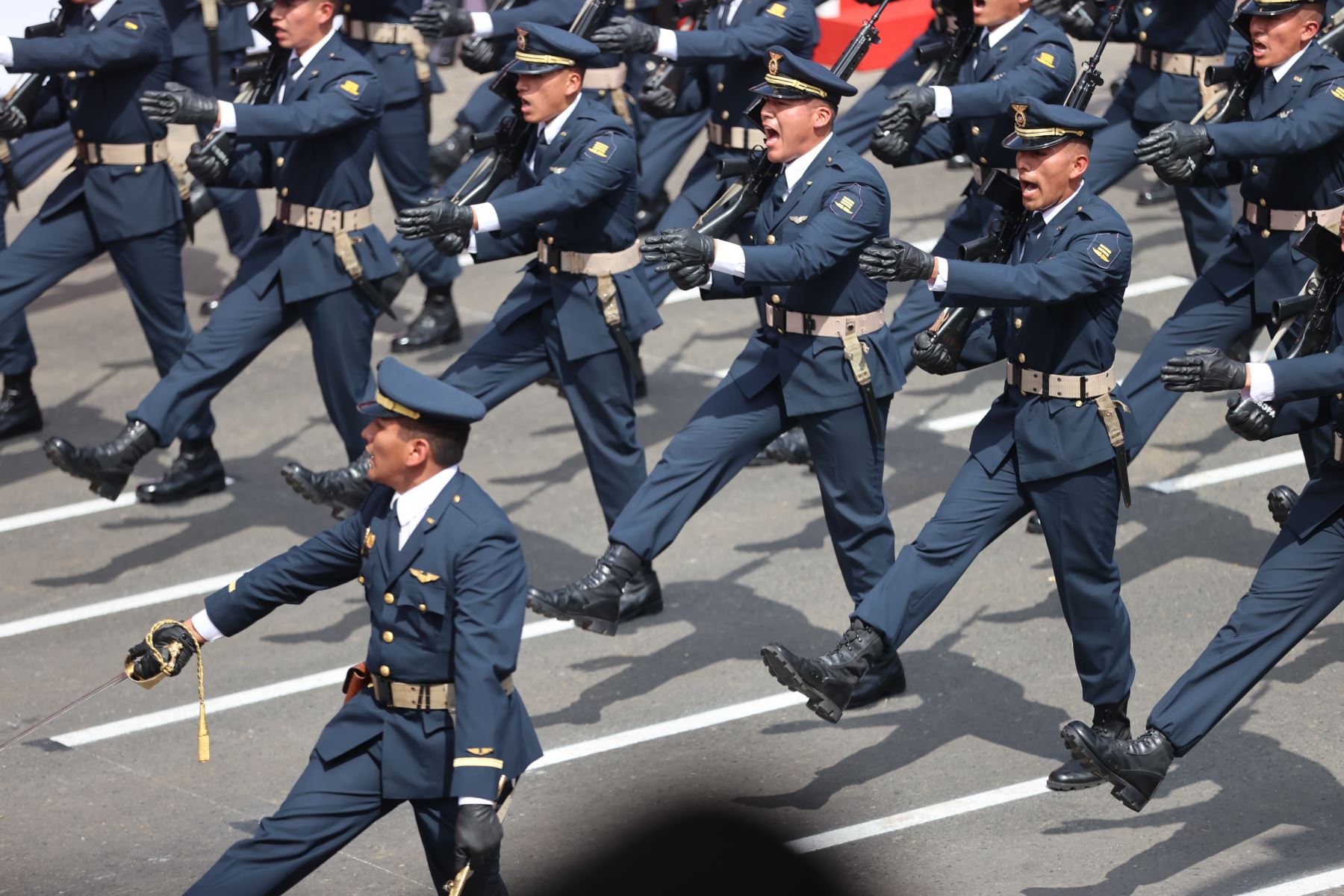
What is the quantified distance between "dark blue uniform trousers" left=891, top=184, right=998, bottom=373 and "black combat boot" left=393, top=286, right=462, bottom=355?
3.29 metres

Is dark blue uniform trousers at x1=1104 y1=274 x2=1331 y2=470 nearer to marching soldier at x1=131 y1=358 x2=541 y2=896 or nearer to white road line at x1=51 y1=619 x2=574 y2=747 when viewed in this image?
white road line at x1=51 y1=619 x2=574 y2=747

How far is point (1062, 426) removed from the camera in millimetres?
7188

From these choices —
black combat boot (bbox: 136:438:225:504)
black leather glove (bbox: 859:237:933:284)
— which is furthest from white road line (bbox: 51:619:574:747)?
black combat boot (bbox: 136:438:225:504)

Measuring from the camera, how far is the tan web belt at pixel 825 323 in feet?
25.9

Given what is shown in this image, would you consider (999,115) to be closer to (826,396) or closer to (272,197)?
(826,396)

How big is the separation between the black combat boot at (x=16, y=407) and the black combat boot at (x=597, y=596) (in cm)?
448

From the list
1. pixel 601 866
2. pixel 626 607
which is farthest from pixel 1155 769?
pixel 601 866

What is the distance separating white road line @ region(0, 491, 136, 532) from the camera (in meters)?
10.2

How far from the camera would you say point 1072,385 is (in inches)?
285

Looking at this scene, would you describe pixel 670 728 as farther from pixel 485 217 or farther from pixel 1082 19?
pixel 1082 19

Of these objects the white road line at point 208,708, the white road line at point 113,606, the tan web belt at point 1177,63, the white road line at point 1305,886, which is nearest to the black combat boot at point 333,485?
the white road line at point 113,606

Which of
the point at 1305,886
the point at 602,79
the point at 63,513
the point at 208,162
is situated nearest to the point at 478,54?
the point at 602,79

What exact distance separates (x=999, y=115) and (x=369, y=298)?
297cm

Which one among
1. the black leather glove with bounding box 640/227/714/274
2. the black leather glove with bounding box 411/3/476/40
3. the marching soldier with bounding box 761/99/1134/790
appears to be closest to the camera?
the marching soldier with bounding box 761/99/1134/790
